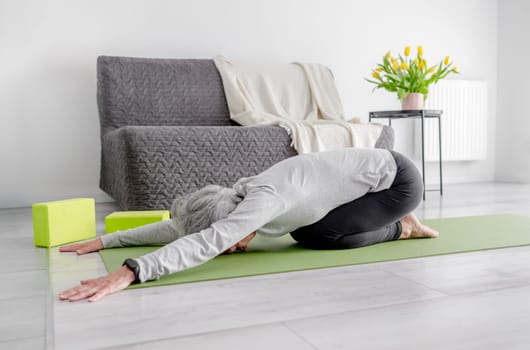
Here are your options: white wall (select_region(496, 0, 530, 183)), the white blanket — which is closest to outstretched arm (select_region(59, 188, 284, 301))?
the white blanket

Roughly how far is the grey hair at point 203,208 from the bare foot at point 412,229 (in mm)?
698

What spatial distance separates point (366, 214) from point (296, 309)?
0.63 m

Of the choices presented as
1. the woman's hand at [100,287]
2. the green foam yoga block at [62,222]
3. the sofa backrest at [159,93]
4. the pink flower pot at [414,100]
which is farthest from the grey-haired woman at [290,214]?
the pink flower pot at [414,100]

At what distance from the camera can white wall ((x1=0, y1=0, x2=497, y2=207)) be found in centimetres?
310

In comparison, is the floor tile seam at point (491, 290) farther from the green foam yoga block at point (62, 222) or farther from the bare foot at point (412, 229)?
the green foam yoga block at point (62, 222)

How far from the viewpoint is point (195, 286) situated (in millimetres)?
1369

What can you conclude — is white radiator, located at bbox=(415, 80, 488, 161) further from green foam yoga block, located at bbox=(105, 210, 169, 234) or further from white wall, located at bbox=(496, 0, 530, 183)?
green foam yoga block, located at bbox=(105, 210, 169, 234)

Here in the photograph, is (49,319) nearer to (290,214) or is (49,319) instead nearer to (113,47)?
(290,214)

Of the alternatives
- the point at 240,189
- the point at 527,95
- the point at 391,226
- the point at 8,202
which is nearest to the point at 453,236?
the point at 391,226

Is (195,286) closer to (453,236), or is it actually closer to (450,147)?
(453,236)

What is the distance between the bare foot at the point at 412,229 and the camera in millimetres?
1917

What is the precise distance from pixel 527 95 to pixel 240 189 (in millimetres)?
3643

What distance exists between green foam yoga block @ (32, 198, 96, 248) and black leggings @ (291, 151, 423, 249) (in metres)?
0.85

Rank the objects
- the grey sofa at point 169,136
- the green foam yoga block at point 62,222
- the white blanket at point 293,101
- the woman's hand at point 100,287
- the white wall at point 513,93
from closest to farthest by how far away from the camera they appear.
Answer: the woman's hand at point 100,287 < the green foam yoga block at point 62,222 < the grey sofa at point 169,136 < the white blanket at point 293,101 < the white wall at point 513,93
